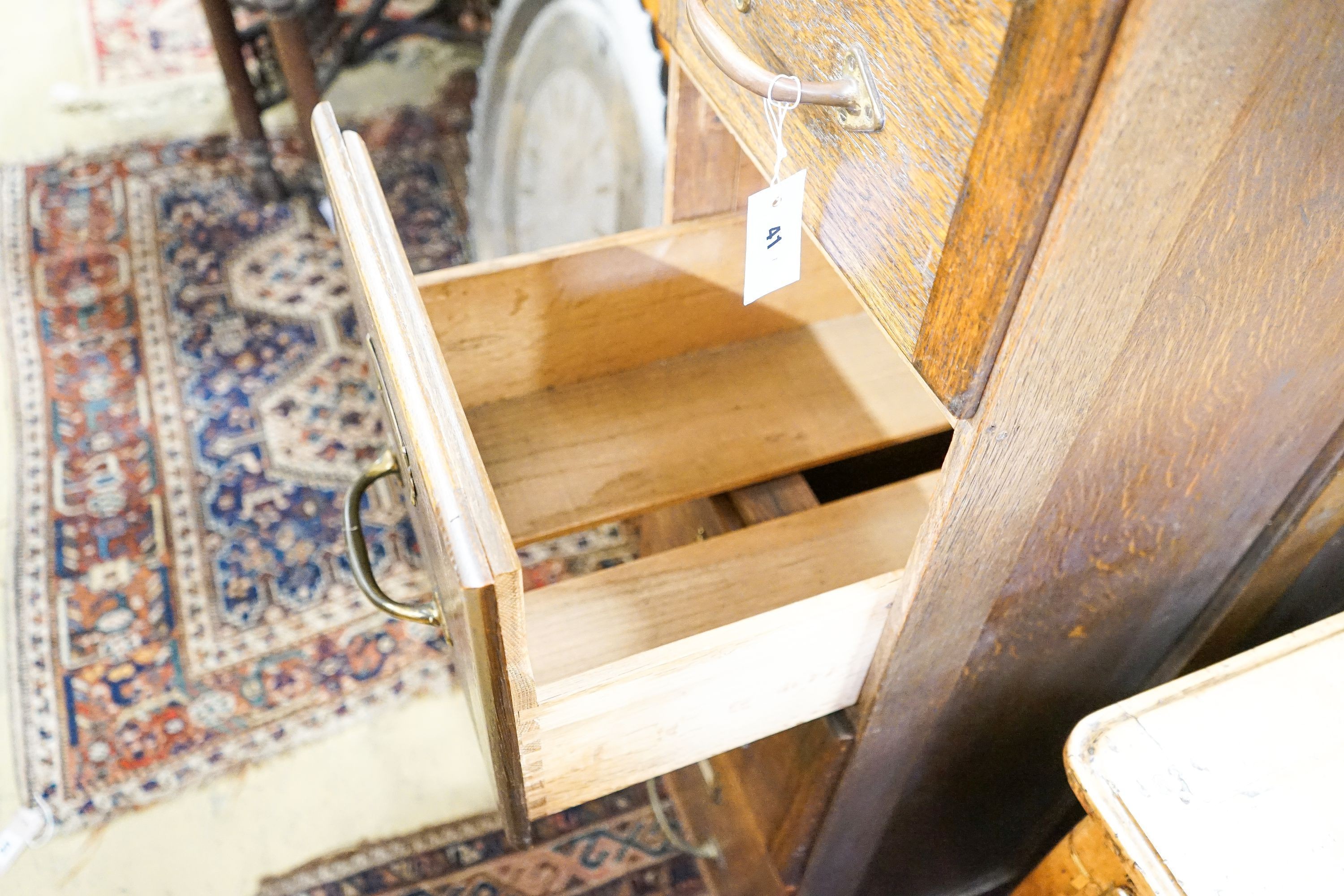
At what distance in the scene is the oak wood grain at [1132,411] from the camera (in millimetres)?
372

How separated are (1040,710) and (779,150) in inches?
21.4

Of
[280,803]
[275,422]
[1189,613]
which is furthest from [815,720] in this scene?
[275,422]

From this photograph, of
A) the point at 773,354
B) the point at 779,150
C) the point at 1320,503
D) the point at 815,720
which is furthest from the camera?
the point at 773,354

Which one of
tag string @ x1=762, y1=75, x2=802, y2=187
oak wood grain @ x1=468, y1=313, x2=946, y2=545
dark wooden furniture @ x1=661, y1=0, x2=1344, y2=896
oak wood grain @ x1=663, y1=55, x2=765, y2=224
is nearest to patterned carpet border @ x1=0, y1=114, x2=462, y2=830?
oak wood grain @ x1=468, y1=313, x2=946, y2=545

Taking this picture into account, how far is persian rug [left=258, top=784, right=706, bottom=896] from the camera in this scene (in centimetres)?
117

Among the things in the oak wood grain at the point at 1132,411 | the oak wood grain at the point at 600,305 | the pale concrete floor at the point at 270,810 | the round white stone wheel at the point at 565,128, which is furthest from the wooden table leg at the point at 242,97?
the oak wood grain at the point at 1132,411

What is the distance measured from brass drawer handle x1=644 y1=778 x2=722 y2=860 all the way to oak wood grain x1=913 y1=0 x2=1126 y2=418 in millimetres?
820

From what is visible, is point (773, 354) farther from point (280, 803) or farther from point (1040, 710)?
point (280, 803)

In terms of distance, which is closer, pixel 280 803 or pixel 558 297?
pixel 558 297

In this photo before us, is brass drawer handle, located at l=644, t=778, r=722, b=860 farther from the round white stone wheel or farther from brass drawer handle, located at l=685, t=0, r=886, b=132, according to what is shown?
brass drawer handle, located at l=685, t=0, r=886, b=132

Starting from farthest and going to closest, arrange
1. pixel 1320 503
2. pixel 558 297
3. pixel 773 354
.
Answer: pixel 773 354 → pixel 558 297 → pixel 1320 503


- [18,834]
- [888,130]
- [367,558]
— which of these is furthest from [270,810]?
[888,130]

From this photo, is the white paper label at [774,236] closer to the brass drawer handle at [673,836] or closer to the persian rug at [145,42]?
the brass drawer handle at [673,836]

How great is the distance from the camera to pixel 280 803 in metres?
1.24
